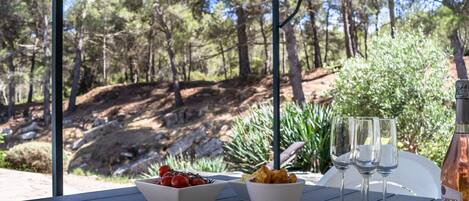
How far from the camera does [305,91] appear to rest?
29.0 ft

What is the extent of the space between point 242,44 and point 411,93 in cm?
456

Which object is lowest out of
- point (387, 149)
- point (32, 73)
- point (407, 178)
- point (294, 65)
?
point (407, 178)

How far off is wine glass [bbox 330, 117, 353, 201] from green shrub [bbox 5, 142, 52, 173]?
6.98 metres

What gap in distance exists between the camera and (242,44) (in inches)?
370

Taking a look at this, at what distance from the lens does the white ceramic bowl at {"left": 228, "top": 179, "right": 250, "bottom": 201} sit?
1.42m

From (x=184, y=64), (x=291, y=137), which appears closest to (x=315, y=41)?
(x=184, y=64)

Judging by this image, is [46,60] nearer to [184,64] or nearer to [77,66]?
[77,66]

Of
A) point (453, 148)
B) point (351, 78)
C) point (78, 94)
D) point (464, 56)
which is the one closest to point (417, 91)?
point (351, 78)

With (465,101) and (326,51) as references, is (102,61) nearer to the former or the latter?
(326,51)

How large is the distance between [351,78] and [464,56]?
2.39 metres

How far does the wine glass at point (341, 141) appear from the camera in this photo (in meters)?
1.13

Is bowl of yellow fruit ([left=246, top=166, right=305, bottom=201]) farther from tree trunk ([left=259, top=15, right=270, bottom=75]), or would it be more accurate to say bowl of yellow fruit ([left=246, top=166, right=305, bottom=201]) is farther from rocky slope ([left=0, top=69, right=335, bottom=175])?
tree trunk ([left=259, top=15, right=270, bottom=75])

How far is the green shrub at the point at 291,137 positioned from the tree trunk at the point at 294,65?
10.3 feet

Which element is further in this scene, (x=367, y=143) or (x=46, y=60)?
(x=46, y=60)
